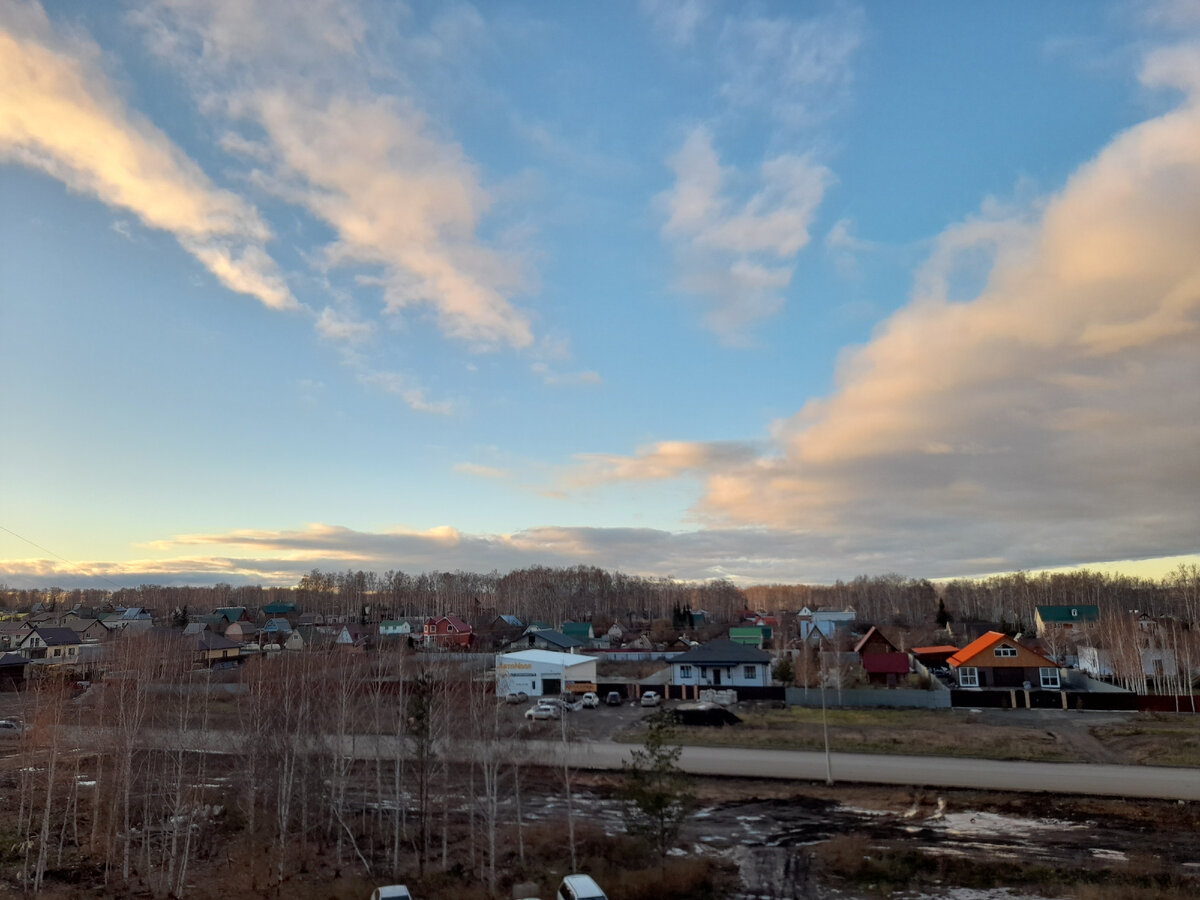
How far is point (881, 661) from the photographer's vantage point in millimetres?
62781

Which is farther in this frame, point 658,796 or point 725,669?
point 725,669

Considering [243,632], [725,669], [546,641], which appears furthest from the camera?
[243,632]

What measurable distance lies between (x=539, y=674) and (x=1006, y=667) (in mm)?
38691

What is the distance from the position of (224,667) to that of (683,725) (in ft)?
176

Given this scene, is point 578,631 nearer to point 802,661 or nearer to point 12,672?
point 802,661

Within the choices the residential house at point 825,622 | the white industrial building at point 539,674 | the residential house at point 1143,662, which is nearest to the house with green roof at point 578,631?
the residential house at point 825,622

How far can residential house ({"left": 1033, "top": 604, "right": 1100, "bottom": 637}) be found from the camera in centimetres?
9412

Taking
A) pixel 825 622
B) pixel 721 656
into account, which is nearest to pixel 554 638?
pixel 721 656

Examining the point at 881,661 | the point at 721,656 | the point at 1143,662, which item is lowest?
the point at 1143,662

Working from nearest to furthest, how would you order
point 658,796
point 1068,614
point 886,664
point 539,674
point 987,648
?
point 658,796 < point 539,674 < point 987,648 < point 886,664 < point 1068,614

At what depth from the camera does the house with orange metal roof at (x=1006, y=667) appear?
60125 mm

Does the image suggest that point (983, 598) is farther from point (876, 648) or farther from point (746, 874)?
point (746, 874)

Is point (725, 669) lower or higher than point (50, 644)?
higher

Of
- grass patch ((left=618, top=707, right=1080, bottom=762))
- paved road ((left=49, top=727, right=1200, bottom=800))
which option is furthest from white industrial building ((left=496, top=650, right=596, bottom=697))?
paved road ((left=49, top=727, right=1200, bottom=800))
